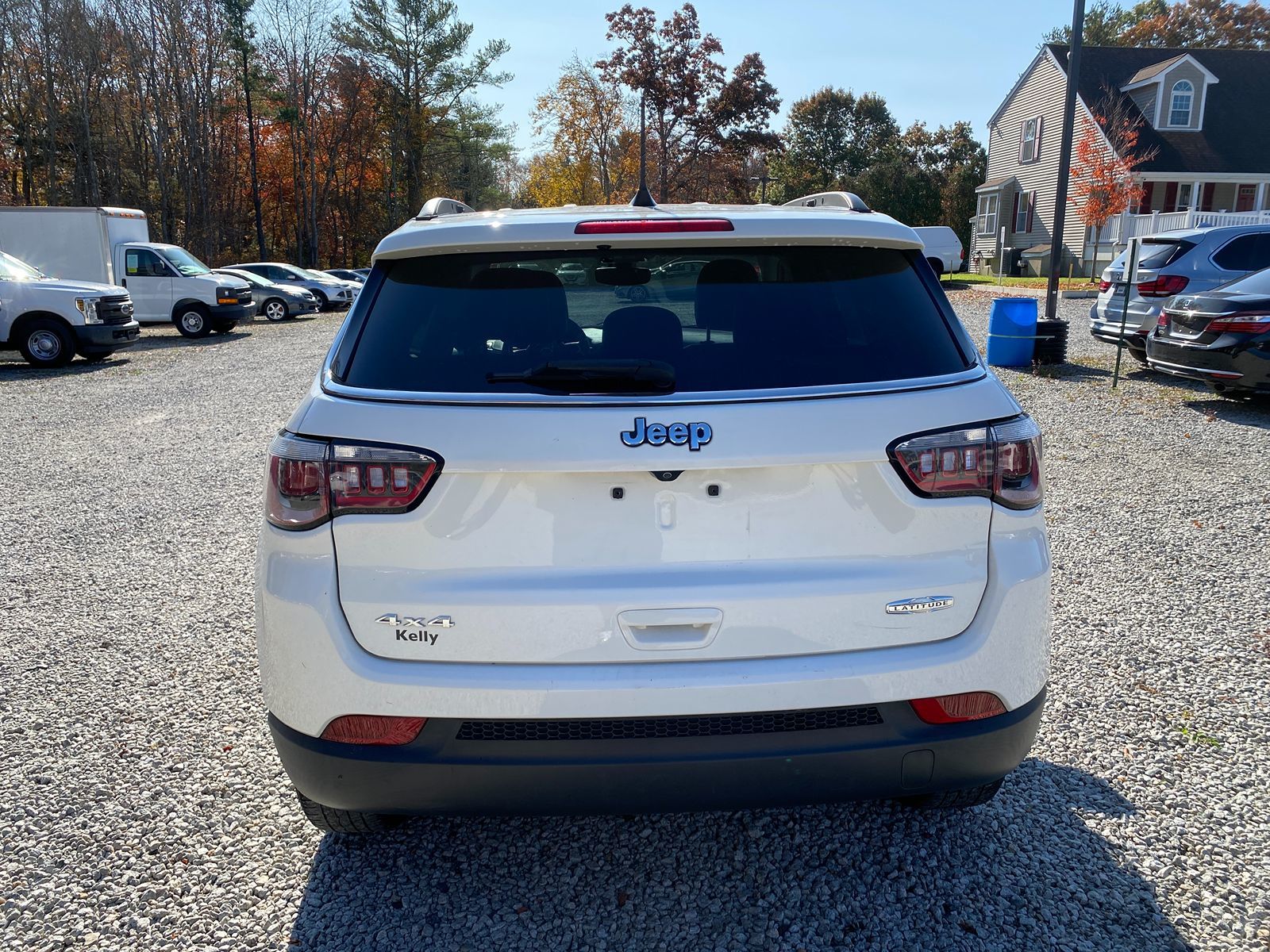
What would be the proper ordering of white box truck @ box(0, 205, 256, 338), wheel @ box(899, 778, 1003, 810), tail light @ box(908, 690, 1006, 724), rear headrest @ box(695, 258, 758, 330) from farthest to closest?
white box truck @ box(0, 205, 256, 338)
wheel @ box(899, 778, 1003, 810)
rear headrest @ box(695, 258, 758, 330)
tail light @ box(908, 690, 1006, 724)

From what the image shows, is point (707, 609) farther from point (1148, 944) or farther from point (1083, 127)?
point (1083, 127)

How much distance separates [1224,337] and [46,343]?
1750 centimetres

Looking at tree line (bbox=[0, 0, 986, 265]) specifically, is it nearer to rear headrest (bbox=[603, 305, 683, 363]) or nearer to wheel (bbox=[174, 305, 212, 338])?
wheel (bbox=[174, 305, 212, 338])

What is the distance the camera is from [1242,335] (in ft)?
31.9

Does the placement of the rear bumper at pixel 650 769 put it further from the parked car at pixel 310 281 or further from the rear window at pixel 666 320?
the parked car at pixel 310 281

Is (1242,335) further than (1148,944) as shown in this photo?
Yes

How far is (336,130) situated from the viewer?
52188 millimetres

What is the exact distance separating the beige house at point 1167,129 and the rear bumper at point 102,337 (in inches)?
1155

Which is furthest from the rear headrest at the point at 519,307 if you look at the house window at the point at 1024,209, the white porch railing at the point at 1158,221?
the house window at the point at 1024,209

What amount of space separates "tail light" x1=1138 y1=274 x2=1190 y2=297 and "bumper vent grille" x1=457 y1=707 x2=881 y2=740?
12.4 meters

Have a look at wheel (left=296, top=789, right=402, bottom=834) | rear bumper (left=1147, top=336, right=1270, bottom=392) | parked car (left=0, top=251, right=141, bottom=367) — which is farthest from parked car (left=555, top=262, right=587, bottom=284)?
parked car (left=0, top=251, right=141, bottom=367)

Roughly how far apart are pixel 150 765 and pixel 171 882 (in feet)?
2.54

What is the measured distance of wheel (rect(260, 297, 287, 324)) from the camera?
28406mm

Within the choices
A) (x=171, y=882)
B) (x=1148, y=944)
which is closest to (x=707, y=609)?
(x=1148, y=944)
